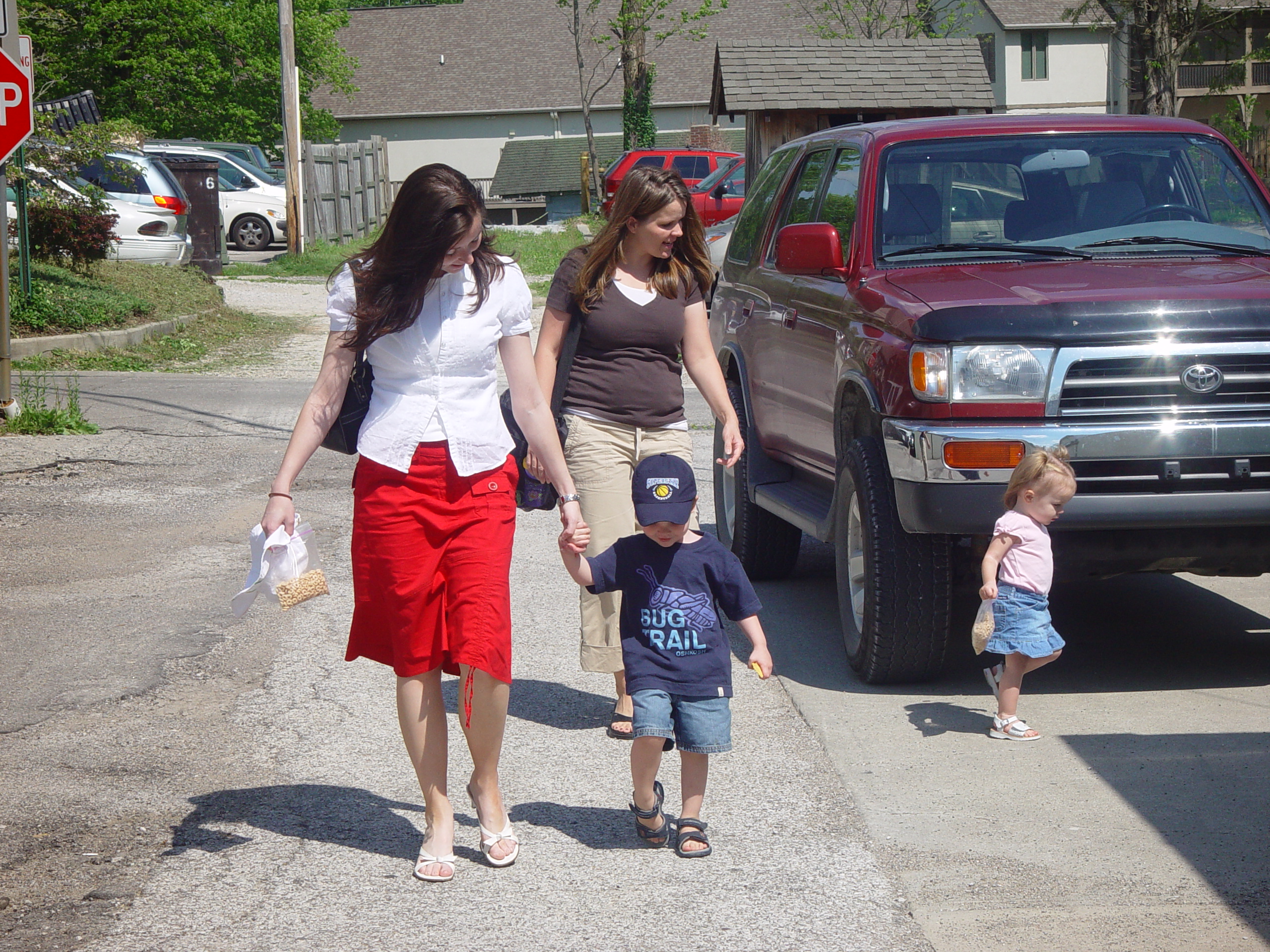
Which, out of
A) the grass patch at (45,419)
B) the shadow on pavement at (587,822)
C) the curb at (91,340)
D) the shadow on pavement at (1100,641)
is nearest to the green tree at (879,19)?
the curb at (91,340)

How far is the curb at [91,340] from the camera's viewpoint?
1427 cm

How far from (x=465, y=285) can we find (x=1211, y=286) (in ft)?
9.03

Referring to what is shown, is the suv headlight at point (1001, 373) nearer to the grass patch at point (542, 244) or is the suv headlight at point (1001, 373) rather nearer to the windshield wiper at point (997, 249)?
the windshield wiper at point (997, 249)

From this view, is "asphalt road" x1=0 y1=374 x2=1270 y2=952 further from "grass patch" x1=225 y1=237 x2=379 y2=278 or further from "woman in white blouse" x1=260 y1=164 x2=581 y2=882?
"grass patch" x1=225 y1=237 x2=379 y2=278

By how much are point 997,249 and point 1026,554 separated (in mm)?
1538

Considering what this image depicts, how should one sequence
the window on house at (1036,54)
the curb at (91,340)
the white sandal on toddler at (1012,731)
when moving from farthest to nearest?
the window on house at (1036,54) < the curb at (91,340) < the white sandal on toddler at (1012,731)

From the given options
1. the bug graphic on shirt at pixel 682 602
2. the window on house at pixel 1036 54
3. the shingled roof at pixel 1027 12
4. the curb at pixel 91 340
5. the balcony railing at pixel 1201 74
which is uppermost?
the shingled roof at pixel 1027 12

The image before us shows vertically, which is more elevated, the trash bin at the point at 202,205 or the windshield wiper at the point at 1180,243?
the trash bin at the point at 202,205

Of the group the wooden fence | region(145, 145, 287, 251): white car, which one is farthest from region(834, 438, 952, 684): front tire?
the wooden fence

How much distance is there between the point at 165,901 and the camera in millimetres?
3770

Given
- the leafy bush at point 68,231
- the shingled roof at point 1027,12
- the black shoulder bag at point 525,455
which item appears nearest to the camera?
the black shoulder bag at point 525,455

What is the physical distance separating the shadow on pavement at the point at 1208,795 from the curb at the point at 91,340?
11.4 metres

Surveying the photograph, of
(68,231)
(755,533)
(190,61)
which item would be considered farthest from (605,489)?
(190,61)

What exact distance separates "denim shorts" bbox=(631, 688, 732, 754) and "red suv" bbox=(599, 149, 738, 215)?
2806cm
